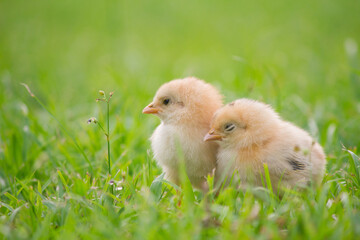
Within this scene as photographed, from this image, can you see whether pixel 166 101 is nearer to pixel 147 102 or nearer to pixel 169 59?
pixel 147 102

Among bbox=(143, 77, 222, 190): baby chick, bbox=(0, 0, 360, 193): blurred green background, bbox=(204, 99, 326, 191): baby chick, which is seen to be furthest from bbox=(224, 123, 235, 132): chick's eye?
bbox=(0, 0, 360, 193): blurred green background

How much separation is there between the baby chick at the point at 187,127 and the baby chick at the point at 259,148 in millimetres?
106

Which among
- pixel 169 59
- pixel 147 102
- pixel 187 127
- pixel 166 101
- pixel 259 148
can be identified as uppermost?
pixel 166 101

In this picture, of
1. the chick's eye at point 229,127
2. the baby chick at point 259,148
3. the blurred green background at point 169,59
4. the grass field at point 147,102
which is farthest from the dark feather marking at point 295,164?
the blurred green background at point 169,59

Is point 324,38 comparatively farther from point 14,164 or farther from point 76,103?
point 14,164

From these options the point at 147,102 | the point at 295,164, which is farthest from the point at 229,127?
the point at 147,102

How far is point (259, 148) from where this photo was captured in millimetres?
2654

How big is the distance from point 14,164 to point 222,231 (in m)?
2.11

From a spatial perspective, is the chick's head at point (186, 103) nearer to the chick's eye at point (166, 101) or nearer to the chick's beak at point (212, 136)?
the chick's eye at point (166, 101)

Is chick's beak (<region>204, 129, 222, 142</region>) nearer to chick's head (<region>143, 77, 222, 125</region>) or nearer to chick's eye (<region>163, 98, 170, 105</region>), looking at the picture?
chick's head (<region>143, 77, 222, 125</region>)

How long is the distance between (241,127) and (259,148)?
0.64ft

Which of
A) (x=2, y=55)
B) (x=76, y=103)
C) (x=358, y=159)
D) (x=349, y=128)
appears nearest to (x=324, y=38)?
(x=349, y=128)

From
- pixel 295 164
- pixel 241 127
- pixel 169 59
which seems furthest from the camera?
pixel 169 59

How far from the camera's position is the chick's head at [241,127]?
2672 mm
